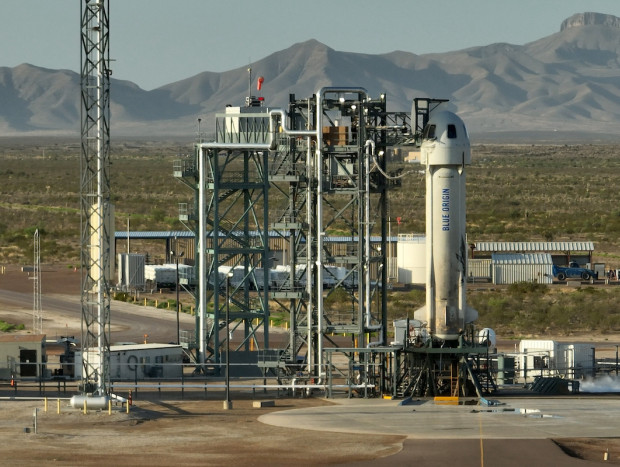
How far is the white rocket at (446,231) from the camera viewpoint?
56281mm

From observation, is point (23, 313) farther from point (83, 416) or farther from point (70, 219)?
point (70, 219)

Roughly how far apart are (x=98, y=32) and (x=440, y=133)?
553 inches

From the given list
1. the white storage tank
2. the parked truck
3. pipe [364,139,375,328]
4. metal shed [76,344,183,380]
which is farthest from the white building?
the parked truck

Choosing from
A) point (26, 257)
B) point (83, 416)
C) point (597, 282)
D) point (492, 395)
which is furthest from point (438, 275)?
point (26, 257)

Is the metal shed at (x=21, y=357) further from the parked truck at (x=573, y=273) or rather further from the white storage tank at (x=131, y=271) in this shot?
the parked truck at (x=573, y=273)

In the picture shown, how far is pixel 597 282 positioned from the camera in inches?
4075

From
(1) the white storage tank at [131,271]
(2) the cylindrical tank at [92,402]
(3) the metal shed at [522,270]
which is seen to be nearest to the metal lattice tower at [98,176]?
(2) the cylindrical tank at [92,402]

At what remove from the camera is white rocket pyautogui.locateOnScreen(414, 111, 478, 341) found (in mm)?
56281

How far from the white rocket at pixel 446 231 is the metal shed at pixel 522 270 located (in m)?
46.4

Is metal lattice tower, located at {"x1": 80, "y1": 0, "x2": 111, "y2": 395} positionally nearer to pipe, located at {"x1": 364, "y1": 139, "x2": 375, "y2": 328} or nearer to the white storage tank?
pipe, located at {"x1": 364, "y1": 139, "x2": 375, "y2": 328}

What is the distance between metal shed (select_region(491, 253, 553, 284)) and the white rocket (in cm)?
4642

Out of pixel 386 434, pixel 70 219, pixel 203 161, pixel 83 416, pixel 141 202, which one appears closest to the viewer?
pixel 386 434

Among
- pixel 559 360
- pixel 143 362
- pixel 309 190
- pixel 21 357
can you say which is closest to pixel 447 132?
pixel 309 190

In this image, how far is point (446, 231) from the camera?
5641 cm
